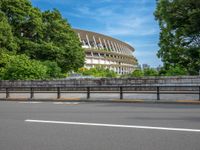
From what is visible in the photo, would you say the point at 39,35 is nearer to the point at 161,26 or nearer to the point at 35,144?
the point at 161,26

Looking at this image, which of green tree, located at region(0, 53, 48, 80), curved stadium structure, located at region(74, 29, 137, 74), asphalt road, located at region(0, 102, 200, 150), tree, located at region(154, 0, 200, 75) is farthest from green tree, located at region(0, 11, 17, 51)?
curved stadium structure, located at region(74, 29, 137, 74)

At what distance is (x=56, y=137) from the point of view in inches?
304

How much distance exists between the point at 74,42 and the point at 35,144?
4958 centimetres

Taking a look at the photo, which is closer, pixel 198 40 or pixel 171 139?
pixel 171 139

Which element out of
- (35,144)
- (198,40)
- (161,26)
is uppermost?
(161,26)

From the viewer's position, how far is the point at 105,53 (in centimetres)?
13712

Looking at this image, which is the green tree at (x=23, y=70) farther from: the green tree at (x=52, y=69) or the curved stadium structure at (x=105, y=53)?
the curved stadium structure at (x=105, y=53)

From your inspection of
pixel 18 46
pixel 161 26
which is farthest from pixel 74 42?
pixel 161 26

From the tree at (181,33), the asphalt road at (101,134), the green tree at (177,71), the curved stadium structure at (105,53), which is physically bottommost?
the asphalt road at (101,134)

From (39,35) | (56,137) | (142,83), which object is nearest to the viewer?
(56,137)

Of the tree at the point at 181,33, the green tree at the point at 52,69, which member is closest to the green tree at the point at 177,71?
the tree at the point at 181,33

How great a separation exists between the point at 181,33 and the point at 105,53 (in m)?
105

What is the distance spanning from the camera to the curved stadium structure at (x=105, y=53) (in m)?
130

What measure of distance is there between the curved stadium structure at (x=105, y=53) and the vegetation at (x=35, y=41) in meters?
68.2
